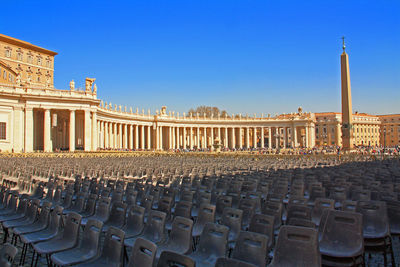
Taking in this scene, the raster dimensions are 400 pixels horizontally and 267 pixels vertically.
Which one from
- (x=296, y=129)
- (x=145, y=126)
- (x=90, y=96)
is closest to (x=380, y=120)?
(x=296, y=129)

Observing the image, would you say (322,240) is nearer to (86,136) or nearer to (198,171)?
(198,171)

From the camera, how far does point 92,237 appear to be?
5.43 meters

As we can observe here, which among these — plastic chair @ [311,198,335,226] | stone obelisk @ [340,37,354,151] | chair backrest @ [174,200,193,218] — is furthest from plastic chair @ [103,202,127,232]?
stone obelisk @ [340,37,354,151]

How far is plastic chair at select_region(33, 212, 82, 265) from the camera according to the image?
559 centimetres

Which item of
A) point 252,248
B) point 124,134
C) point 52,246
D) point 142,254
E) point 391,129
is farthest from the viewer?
point 391,129

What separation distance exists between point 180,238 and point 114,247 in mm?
1153

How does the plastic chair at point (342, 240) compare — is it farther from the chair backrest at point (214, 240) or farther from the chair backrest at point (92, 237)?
the chair backrest at point (92, 237)

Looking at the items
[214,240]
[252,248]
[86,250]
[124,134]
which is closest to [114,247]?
[86,250]

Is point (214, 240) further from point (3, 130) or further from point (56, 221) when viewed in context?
point (3, 130)

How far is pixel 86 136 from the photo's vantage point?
55500mm

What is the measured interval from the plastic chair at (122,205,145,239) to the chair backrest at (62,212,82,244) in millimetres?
988

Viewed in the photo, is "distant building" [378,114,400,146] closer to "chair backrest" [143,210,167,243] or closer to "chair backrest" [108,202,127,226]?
"chair backrest" [108,202,127,226]

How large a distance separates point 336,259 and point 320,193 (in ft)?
14.4

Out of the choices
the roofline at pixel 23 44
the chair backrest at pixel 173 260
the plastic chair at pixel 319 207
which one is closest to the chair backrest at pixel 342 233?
the plastic chair at pixel 319 207
